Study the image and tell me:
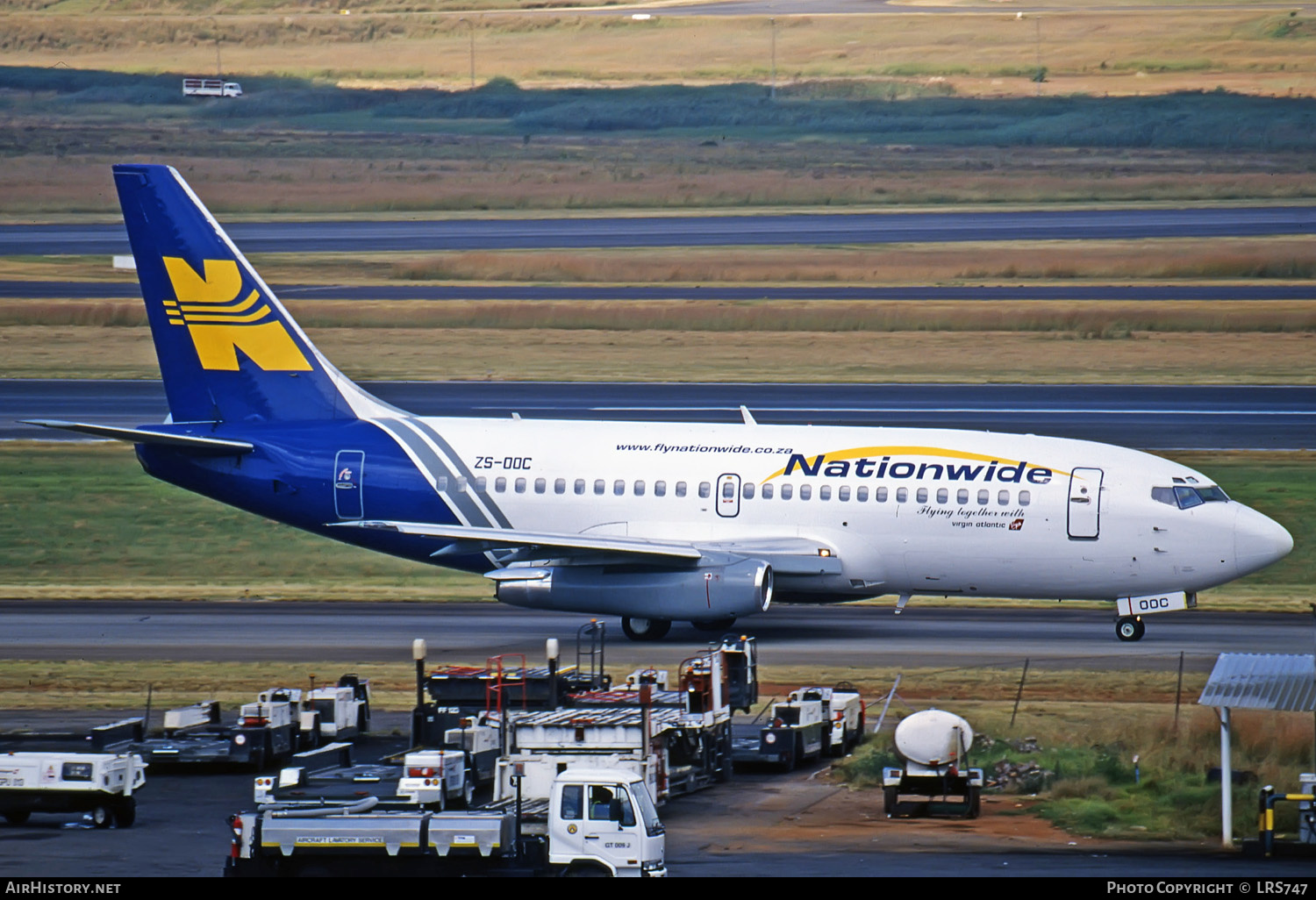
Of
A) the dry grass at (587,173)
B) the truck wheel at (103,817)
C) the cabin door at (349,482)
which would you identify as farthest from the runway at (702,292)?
the truck wheel at (103,817)

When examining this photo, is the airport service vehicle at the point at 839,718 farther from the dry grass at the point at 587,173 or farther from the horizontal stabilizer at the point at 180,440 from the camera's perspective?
the dry grass at the point at 587,173

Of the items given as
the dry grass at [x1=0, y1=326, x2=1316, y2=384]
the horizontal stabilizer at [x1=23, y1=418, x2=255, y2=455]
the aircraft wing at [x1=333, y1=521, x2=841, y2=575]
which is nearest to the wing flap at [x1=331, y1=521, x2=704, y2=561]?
the aircraft wing at [x1=333, y1=521, x2=841, y2=575]

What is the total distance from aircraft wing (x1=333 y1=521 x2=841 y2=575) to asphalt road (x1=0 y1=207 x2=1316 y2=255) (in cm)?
7522

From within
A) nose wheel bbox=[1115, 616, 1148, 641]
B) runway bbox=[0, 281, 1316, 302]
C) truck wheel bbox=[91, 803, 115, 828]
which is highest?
runway bbox=[0, 281, 1316, 302]

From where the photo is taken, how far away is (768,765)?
32.1 m

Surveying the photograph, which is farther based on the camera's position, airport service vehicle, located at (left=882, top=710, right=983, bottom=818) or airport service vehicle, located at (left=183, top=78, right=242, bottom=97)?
airport service vehicle, located at (left=183, top=78, right=242, bottom=97)

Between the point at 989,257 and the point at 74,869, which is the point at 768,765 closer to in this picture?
the point at 74,869

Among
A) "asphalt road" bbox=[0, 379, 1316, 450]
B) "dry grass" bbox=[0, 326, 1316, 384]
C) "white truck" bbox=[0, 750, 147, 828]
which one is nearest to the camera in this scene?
"white truck" bbox=[0, 750, 147, 828]

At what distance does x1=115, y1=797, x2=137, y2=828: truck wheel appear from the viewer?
27.5 m

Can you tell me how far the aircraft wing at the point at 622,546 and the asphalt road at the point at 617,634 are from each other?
195cm

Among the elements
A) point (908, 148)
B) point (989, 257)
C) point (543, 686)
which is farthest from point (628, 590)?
point (908, 148)

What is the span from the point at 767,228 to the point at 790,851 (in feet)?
328

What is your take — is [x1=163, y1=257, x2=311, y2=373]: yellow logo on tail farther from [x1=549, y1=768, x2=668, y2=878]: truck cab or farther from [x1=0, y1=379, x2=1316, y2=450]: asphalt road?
[x1=549, y1=768, x2=668, y2=878]: truck cab

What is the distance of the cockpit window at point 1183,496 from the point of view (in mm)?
41219
